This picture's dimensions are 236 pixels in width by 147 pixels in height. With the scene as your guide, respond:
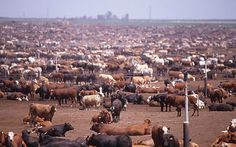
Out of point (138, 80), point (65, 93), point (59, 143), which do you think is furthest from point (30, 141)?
point (138, 80)

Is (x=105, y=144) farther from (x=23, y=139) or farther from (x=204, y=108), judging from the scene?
(x=204, y=108)

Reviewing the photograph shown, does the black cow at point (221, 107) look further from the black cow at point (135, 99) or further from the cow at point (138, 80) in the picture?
the cow at point (138, 80)

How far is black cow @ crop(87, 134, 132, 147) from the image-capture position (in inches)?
500

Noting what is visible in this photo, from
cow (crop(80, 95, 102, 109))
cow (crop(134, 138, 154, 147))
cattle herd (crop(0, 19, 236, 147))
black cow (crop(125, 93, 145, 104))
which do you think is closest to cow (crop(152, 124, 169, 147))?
cattle herd (crop(0, 19, 236, 147))

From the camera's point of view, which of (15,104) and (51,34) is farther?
(51,34)

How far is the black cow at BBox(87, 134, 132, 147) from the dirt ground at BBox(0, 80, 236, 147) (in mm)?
1482

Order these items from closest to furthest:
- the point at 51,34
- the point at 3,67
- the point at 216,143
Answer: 1. the point at 216,143
2. the point at 3,67
3. the point at 51,34

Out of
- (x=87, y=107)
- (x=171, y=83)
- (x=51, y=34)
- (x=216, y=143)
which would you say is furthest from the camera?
(x=51, y=34)

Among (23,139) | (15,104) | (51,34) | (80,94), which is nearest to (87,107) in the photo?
(80,94)

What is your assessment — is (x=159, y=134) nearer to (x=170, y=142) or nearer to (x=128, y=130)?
(x=170, y=142)

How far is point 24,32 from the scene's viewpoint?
330ft

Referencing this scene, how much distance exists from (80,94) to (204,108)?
21.0 feet

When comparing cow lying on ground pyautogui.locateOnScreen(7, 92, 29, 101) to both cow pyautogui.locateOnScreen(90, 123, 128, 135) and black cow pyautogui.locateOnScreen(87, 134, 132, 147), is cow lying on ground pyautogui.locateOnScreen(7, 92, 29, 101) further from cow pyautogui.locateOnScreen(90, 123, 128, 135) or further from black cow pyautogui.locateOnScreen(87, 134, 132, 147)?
black cow pyautogui.locateOnScreen(87, 134, 132, 147)

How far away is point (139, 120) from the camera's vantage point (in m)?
18.7
